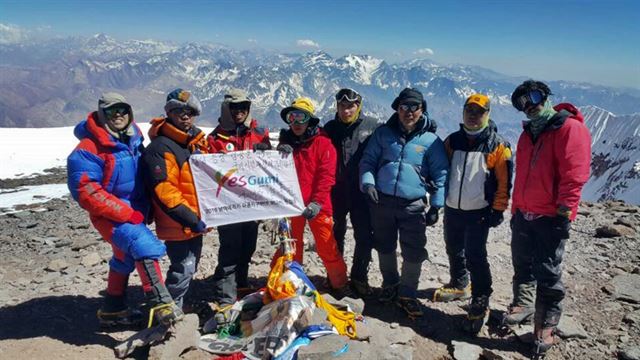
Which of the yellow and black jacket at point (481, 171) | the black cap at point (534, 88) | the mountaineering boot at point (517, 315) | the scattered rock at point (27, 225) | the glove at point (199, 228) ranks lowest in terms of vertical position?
the scattered rock at point (27, 225)

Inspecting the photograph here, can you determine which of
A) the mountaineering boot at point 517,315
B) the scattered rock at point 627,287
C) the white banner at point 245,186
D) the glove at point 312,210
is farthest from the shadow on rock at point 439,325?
the scattered rock at point 627,287

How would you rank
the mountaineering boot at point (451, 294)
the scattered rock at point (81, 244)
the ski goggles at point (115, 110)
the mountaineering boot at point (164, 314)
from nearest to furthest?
the mountaineering boot at point (164, 314), the ski goggles at point (115, 110), the mountaineering boot at point (451, 294), the scattered rock at point (81, 244)

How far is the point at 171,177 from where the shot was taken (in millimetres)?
5770

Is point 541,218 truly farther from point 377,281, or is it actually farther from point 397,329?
point 377,281

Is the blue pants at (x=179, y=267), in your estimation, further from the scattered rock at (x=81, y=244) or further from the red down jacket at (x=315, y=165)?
the scattered rock at (x=81, y=244)

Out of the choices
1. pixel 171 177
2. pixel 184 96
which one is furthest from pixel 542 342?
pixel 184 96

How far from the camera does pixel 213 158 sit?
20.6 feet

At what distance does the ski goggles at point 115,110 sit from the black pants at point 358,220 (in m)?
3.74

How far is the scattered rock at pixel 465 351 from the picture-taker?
5859mm

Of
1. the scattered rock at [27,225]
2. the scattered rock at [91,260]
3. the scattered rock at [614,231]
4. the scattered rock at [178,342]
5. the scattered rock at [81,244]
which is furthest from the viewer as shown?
the scattered rock at [27,225]

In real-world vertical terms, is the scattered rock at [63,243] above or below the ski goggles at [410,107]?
below

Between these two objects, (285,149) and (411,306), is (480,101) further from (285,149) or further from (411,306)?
(411,306)

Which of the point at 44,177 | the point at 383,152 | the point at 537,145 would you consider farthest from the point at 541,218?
the point at 44,177

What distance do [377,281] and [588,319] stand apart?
3805mm
